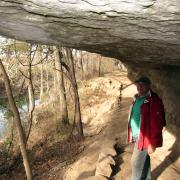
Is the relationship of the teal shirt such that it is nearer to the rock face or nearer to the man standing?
the man standing

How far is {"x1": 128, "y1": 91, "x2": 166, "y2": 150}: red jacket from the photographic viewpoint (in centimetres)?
548

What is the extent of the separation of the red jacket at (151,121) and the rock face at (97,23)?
911 mm

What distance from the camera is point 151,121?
5.49 metres

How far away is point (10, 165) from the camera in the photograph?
1323 cm

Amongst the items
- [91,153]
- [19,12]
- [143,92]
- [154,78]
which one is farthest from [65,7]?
[91,153]

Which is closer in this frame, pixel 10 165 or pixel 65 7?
pixel 65 7

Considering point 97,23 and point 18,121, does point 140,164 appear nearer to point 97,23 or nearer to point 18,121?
point 97,23

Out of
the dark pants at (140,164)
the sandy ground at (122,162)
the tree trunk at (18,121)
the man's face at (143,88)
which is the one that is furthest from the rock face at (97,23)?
the tree trunk at (18,121)

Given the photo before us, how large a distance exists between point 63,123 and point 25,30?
12.7 m

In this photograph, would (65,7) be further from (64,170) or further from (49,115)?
(49,115)

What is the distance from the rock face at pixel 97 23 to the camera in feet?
10.5

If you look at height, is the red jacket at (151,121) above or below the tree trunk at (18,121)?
above

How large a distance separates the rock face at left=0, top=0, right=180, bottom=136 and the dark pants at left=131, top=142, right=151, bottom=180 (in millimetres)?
1741

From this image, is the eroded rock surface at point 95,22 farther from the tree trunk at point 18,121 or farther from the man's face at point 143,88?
the tree trunk at point 18,121
